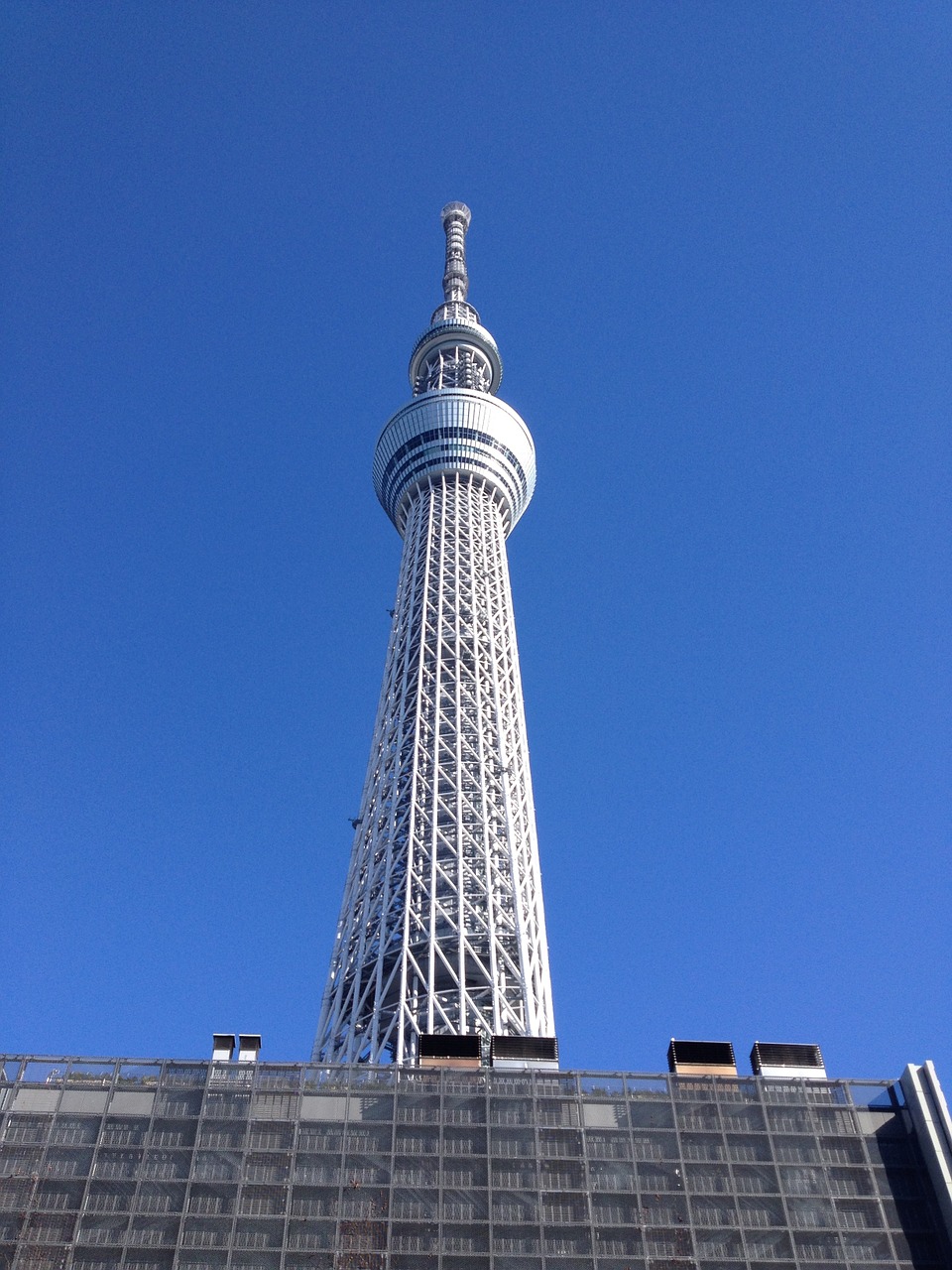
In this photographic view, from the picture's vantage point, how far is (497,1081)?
46.7 metres

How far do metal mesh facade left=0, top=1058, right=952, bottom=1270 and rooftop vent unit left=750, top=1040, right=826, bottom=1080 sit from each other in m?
1.17

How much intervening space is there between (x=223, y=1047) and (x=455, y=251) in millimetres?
103370

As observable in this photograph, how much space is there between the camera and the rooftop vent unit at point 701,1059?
48.2m

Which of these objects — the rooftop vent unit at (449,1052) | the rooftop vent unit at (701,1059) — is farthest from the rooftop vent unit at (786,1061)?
the rooftop vent unit at (449,1052)

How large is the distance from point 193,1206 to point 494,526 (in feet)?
225

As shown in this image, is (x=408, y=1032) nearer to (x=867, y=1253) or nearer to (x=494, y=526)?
(x=867, y=1253)

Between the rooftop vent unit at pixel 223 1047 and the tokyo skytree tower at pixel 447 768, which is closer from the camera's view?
the rooftop vent unit at pixel 223 1047

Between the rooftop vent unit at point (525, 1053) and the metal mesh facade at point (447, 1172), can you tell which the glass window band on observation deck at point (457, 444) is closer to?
the rooftop vent unit at point (525, 1053)

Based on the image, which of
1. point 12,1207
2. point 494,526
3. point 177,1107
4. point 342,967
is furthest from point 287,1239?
point 494,526

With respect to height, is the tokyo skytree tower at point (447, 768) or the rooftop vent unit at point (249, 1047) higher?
the tokyo skytree tower at point (447, 768)

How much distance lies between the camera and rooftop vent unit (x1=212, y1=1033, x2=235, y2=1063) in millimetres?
48578

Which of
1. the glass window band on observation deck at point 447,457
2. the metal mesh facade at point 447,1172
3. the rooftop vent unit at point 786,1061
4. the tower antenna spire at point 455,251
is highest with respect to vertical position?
the tower antenna spire at point 455,251

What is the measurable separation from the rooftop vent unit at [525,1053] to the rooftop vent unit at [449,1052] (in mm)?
826

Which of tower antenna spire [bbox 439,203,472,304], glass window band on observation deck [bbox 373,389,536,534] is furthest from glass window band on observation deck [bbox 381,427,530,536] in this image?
tower antenna spire [bbox 439,203,472,304]
